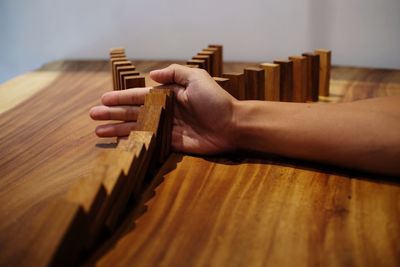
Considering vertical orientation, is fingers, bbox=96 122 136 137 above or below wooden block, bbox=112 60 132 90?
below

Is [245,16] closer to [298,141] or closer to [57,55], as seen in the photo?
[57,55]

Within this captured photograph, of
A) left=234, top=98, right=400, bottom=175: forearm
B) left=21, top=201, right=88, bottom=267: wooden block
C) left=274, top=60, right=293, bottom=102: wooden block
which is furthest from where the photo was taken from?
left=274, top=60, right=293, bottom=102: wooden block

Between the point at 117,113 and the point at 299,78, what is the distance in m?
0.49

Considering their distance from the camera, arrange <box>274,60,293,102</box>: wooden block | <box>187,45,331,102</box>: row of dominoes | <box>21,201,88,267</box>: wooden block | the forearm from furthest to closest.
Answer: <box>274,60,293,102</box>: wooden block, <box>187,45,331,102</box>: row of dominoes, the forearm, <box>21,201,88,267</box>: wooden block

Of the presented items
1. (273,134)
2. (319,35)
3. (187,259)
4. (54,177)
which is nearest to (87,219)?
(187,259)

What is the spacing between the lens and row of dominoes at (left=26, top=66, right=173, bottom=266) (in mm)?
486

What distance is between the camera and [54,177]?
0.77 m

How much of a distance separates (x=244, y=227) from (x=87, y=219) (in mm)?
212

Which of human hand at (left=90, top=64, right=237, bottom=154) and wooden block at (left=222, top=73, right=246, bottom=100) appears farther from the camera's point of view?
wooden block at (left=222, top=73, right=246, bottom=100)

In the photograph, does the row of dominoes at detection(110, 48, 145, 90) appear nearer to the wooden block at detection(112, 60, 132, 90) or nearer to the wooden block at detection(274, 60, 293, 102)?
the wooden block at detection(112, 60, 132, 90)

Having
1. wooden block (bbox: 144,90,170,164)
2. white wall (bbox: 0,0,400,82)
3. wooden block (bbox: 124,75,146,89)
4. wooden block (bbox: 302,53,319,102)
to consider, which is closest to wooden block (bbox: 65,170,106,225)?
wooden block (bbox: 144,90,170,164)

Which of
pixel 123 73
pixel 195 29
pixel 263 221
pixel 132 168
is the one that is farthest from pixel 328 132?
pixel 195 29

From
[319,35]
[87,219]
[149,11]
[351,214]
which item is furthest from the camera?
[149,11]

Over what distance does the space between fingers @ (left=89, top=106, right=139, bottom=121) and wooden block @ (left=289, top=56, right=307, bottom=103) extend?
45 cm
